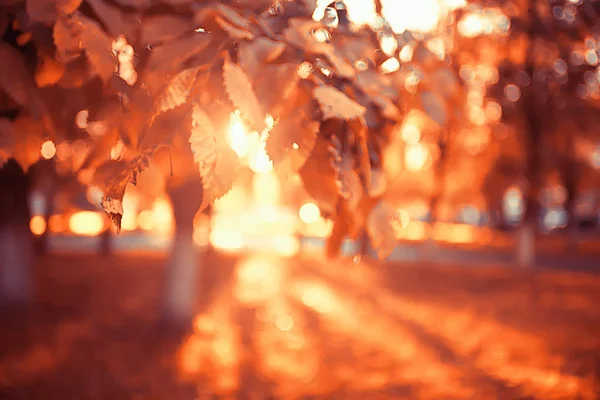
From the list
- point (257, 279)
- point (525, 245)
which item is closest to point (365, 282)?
point (257, 279)

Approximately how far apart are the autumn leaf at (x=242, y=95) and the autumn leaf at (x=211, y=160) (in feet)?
0.36

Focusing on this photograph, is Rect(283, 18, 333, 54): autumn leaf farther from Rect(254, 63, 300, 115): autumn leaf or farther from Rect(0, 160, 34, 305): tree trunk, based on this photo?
Rect(0, 160, 34, 305): tree trunk

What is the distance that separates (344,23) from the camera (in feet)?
8.40

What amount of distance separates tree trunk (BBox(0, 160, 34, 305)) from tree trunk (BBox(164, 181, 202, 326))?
7.38 ft

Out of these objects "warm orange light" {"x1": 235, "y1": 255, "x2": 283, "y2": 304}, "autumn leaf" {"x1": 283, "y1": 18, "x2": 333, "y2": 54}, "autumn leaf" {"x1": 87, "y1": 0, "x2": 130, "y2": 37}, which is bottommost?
"warm orange light" {"x1": 235, "y1": 255, "x2": 283, "y2": 304}

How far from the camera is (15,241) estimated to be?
26.2 ft

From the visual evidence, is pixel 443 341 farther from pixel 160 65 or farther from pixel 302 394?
pixel 160 65

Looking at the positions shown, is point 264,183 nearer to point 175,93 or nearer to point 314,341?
point 314,341

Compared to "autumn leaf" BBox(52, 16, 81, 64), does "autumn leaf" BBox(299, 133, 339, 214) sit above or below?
below

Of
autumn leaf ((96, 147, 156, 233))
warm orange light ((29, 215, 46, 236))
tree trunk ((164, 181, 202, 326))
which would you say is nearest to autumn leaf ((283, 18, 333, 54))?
autumn leaf ((96, 147, 156, 233))

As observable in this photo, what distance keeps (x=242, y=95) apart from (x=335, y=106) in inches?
11.5

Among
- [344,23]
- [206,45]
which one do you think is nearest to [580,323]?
[344,23]

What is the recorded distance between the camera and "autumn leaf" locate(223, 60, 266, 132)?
1.58 m

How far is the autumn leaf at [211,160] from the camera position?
1.50 metres
